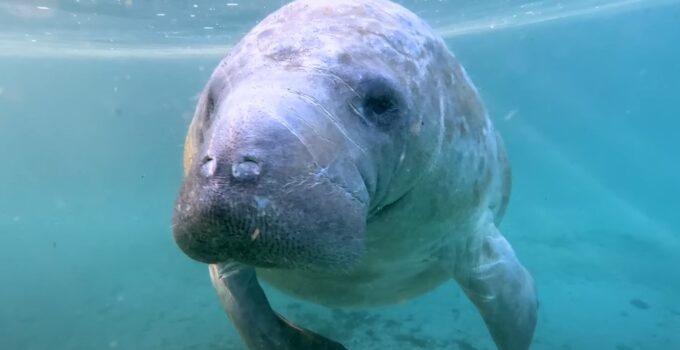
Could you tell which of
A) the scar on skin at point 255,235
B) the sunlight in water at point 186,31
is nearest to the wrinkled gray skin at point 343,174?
the scar on skin at point 255,235

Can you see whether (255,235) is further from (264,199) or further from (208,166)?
(208,166)

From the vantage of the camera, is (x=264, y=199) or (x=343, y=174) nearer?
(x=264, y=199)

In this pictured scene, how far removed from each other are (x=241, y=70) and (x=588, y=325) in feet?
28.6

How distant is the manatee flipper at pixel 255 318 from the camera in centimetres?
348

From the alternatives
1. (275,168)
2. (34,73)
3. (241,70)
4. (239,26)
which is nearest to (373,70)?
(241,70)

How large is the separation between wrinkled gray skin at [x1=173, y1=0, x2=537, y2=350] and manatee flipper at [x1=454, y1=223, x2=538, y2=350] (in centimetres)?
1

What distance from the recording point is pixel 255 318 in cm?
354

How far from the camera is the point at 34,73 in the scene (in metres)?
43.3

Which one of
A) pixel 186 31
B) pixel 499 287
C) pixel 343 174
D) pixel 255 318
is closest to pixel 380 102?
pixel 343 174

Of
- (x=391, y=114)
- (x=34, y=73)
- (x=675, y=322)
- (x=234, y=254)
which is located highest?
(x=391, y=114)

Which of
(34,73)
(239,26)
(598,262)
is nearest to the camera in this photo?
(598,262)

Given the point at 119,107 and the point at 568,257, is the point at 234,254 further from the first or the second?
the point at 119,107

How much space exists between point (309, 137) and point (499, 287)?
2661 mm

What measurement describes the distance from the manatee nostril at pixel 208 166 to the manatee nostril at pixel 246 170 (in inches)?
2.8
